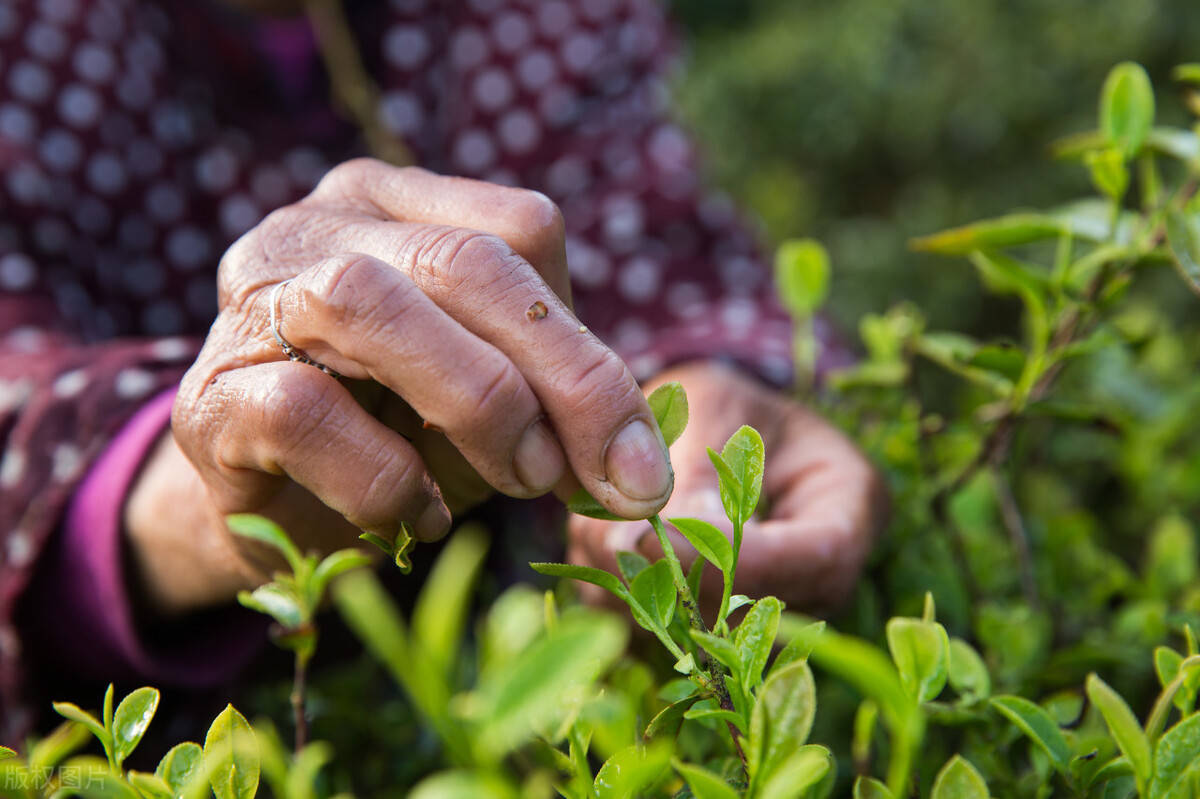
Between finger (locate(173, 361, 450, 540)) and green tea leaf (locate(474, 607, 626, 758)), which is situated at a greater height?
green tea leaf (locate(474, 607, 626, 758))

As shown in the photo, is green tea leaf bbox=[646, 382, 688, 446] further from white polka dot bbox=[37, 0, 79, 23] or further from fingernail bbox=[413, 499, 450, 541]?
white polka dot bbox=[37, 0, 79, 23]

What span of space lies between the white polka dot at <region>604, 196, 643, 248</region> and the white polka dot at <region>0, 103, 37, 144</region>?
29.2 inches

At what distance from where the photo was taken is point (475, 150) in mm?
1307

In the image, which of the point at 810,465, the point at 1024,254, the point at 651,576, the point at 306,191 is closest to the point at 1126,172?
the point at 810,465

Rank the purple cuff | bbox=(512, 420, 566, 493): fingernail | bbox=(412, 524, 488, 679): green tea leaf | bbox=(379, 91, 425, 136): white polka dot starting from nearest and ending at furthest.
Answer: bbox=(412, 524, 488, 679): green tea leaf, bbox=(512, 420, 566, 493): fingernail, the purple cuff, bbox=(379, 91, 425, 136): white polka dot

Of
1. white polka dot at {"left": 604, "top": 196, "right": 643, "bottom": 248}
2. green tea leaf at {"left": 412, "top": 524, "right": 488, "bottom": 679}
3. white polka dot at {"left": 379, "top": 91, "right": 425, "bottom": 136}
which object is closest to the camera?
green tea leaf at {"left": 412, "top": 524, "right": 488, "bottom": 679}

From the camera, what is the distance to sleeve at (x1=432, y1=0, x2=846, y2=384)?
45.3 inches

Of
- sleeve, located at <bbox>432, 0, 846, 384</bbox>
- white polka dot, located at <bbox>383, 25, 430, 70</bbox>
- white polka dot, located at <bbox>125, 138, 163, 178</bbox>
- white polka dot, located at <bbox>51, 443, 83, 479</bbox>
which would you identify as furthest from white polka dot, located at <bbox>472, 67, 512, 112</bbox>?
white polka dot, located at <bbox>51, 443, 83, 479</bbox>

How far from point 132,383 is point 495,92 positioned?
800 mm

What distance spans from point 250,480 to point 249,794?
0.18m

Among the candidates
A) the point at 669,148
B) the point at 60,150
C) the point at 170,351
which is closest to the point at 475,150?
the point at 669,148

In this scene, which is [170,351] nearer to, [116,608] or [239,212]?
[116,608]

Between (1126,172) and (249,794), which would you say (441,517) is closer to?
(249,794)

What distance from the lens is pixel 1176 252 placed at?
1.49 ft
